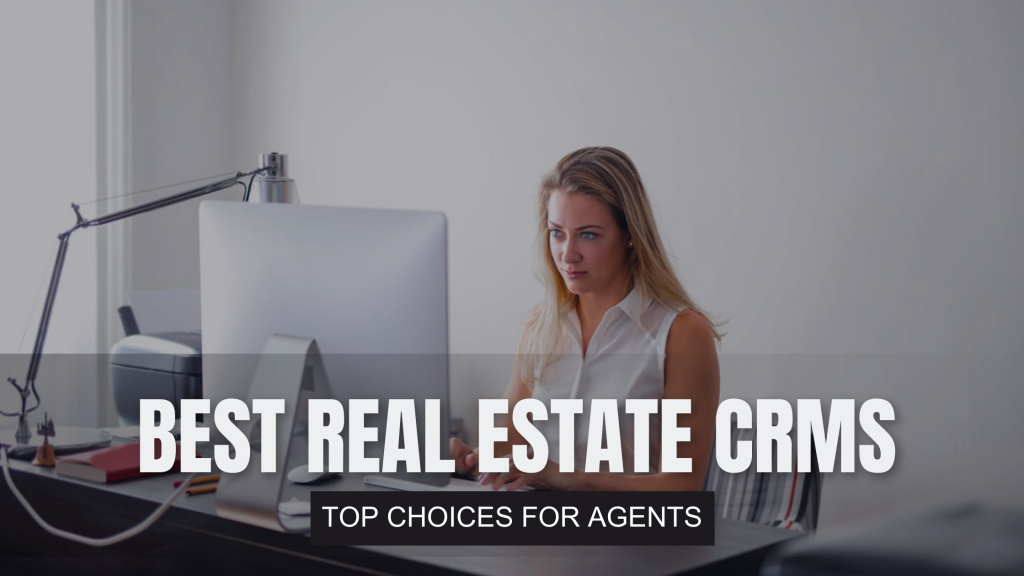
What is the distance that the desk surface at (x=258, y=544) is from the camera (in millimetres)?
1159

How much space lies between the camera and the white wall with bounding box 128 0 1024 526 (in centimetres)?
222

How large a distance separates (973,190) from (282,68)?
2.52 m

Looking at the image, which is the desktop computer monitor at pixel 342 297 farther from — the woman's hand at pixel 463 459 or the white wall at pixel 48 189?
the white wall at pixel 48 189

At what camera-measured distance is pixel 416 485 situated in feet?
4.86

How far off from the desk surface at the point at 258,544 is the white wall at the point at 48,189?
1502 mm

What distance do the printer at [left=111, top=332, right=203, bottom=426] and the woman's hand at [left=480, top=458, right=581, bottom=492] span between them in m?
1.36

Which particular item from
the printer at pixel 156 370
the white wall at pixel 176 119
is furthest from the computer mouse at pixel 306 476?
the white wall at pixel 176 119

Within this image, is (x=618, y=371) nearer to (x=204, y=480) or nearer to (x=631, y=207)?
(x=631, y=207)

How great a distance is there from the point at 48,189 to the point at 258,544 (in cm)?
227

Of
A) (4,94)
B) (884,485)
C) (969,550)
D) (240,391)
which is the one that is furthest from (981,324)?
(4,94)

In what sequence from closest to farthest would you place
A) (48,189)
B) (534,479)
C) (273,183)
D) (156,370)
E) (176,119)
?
(534,479), (273,183), (156,370), (48,189), (176,119)
